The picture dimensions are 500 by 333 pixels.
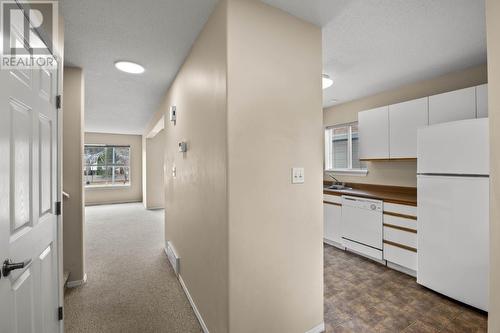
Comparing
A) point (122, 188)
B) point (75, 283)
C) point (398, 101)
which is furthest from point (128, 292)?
point (122, 188)

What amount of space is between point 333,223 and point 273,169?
2.50m

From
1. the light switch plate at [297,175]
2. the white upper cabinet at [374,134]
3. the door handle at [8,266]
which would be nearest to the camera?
the door handle at [8,266]

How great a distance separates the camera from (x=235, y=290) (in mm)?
1429

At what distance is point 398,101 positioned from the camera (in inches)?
134

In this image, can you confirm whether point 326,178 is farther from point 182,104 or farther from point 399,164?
point 182,104

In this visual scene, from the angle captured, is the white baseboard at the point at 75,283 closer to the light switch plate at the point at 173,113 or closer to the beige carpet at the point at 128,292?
the beige carpet at the point at 128,292

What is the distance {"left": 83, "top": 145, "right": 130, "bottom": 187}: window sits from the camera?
24.3 ft

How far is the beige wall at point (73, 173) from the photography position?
2.44m

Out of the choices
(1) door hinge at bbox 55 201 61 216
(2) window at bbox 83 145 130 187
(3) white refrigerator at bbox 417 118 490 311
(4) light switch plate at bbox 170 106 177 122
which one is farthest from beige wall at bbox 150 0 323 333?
(2) window at bbox 83 145 130 187

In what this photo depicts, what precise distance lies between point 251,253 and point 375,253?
7.61 ft

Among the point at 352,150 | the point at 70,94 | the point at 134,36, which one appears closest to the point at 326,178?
the point at 352,150

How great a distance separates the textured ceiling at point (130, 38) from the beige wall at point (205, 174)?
13 cm

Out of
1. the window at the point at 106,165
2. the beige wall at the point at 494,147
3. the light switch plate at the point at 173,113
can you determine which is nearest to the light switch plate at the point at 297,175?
the beige wall at the point at 494,147

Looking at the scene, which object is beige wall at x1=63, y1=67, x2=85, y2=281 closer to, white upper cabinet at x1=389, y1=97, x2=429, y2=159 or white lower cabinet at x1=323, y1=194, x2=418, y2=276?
white lower cabinet at x1=323, y1=194, x2=418, y2=276
